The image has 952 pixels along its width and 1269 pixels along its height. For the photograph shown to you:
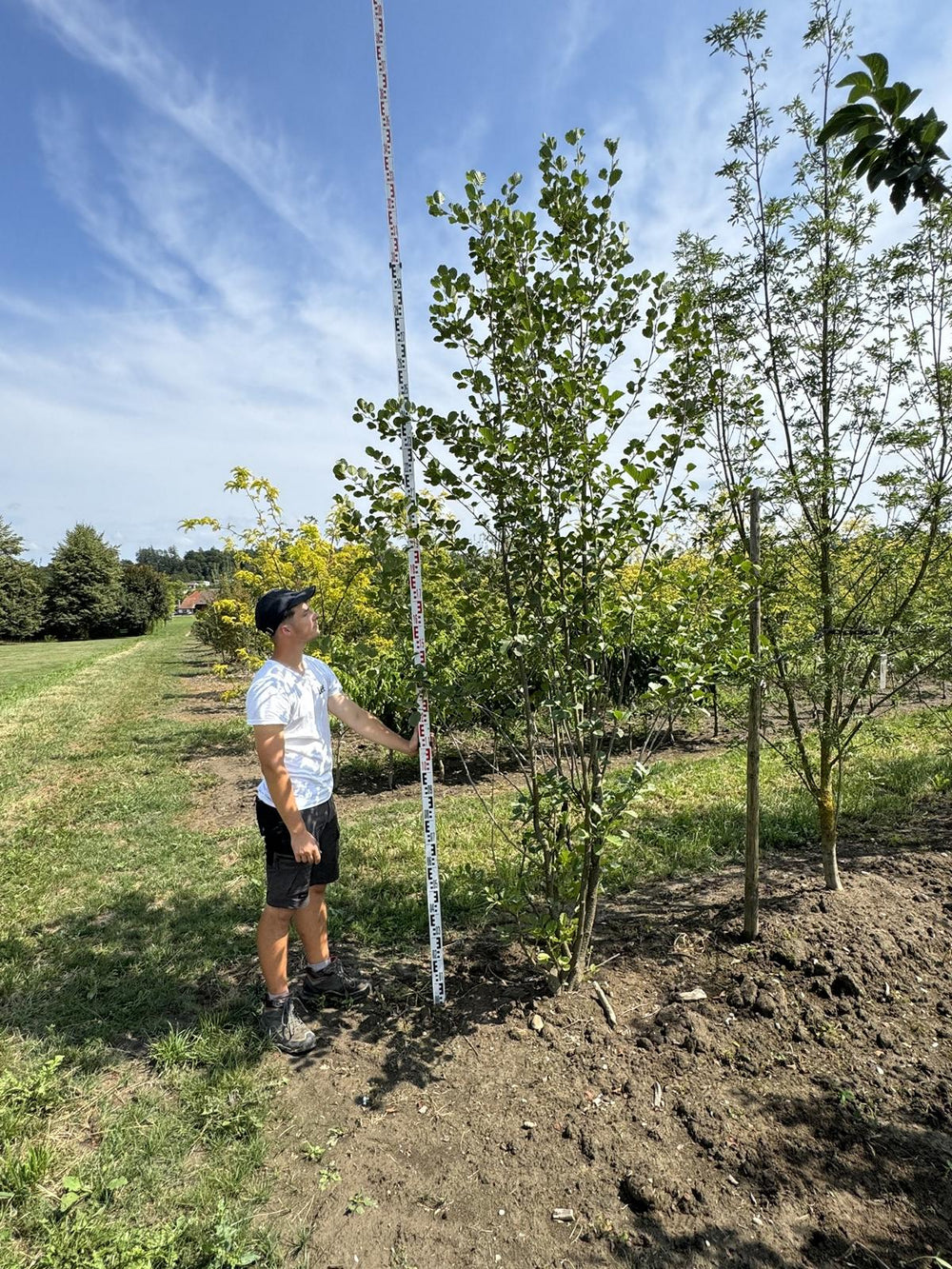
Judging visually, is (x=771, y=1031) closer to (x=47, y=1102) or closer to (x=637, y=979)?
(x=637, y=979)

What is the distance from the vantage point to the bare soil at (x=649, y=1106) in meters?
1.97

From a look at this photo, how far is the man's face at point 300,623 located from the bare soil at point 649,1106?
1756 millimetres

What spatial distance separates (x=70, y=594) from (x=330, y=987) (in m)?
50.2

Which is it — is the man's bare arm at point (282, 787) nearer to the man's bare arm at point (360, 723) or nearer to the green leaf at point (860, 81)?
the man's bare arm at point (360, 723)

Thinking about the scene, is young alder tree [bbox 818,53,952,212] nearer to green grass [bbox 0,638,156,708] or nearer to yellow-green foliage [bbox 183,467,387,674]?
yellow-green foliage [bbox 183,467,387,674]

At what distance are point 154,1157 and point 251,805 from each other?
4.58m

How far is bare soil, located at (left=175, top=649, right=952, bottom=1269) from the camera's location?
197cm

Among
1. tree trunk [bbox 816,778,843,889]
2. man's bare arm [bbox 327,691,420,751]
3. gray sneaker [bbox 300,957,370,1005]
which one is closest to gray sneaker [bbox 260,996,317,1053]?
gray sneaker [bbox 300,957,370,1005]

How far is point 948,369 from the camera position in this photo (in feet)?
10.6

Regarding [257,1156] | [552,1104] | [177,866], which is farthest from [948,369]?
[177,866]

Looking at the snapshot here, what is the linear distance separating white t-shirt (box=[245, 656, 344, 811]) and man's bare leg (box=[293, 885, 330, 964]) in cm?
52

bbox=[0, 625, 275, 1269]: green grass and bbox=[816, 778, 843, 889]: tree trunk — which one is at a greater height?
bbox=[816, 778, 843, 889]: tree trunk

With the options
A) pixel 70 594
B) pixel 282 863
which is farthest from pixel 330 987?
pixel 70 594

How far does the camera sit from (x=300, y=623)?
9.45 ft
